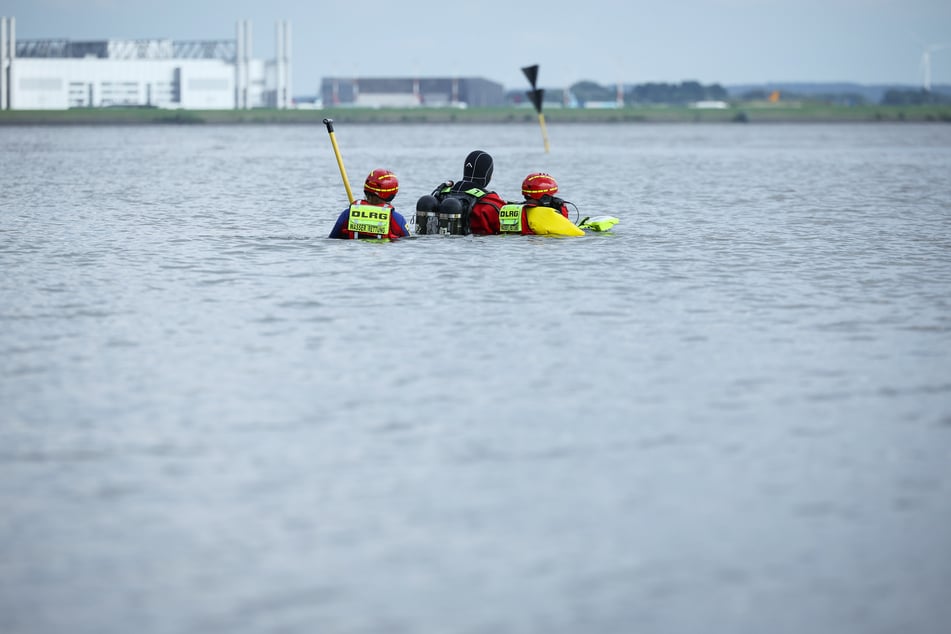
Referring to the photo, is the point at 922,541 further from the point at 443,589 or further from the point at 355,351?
the point at 355,351

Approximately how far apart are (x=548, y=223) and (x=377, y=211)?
304 centimetres

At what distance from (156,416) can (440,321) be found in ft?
15.3

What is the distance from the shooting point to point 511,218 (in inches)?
863

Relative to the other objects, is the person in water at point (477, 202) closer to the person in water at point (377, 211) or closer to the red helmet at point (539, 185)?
the red helmet at point (539, 185)

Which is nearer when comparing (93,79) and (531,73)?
(531,73)

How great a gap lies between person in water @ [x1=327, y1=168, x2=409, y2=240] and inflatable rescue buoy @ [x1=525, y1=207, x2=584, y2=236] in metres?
2.07

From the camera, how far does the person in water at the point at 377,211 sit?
2062cm

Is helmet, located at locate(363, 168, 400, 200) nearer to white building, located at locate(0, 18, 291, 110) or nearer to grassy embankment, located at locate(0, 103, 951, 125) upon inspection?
grassy embankment, located at locate(0, 103, 951, 125)

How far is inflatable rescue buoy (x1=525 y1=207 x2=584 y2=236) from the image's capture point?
22.4m

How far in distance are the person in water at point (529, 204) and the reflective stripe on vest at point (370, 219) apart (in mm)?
1905

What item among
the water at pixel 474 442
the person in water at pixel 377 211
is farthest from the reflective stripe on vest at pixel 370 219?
the water at pixel 474 442

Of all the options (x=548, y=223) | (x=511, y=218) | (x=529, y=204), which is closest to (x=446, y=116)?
(x=548, y=223)

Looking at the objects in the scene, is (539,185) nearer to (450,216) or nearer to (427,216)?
(450,216)

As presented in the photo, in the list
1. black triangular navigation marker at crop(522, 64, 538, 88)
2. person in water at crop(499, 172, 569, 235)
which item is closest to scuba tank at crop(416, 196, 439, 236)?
person in water at crop(499, 172, 569, 235)
